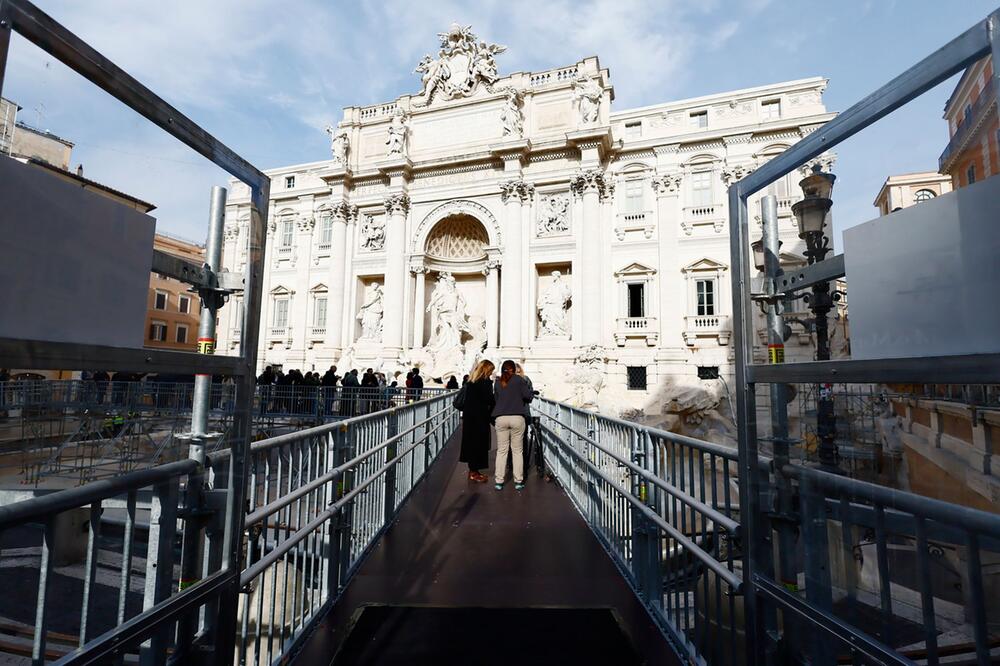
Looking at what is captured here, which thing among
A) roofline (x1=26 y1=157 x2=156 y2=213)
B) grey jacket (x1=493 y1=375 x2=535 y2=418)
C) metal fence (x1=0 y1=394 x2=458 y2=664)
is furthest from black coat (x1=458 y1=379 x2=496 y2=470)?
roofline (x1=26 y1=157 x2=156 y2=213)

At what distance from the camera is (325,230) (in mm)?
26750

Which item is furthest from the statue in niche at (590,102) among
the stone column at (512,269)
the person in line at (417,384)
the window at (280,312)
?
the window at (280,312)

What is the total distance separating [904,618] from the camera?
1255mm

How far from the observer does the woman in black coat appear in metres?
6.84

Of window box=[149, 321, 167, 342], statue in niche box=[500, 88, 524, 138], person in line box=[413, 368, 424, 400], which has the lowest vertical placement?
person in line box=[413, 368, 424, 400]

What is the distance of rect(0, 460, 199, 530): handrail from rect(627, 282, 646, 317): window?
20.6 m

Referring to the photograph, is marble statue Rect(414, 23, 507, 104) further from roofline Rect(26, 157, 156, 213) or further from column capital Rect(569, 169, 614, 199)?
roofline Rect(26, 157, 156, 213)

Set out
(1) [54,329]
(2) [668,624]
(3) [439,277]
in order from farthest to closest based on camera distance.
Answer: (3) [439,277] < (2) [668,624] < (1) [54,329]

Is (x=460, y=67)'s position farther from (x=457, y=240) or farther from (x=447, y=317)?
(x=447, y=317)

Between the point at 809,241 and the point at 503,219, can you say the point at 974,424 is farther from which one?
the point at 503,219

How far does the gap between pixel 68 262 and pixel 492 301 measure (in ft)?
68.0

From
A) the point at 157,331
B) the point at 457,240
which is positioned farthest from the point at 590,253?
the point at 157,331

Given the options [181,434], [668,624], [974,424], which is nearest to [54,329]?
[181,434]

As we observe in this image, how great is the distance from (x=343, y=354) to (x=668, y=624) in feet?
74.4
